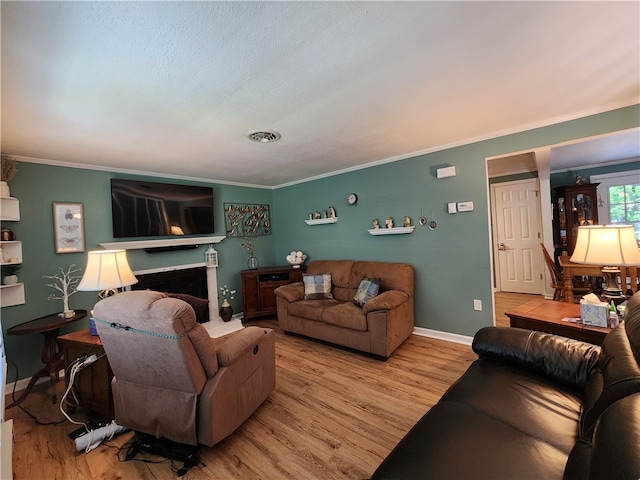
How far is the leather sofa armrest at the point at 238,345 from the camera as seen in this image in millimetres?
1737

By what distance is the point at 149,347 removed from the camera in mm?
1566

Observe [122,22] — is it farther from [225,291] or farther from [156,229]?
[225,291]

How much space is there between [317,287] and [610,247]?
111 inches

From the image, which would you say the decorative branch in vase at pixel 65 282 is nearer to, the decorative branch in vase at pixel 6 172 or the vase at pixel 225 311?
the decorative branch in vase at pixel 6 172

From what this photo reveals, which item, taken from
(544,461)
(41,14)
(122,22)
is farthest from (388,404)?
(41,14)

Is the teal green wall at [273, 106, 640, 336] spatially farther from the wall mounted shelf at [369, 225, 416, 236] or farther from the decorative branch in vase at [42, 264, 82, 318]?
the decorative branch in vase at [42, 264, 82, 318]

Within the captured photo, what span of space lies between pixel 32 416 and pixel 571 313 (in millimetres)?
4350

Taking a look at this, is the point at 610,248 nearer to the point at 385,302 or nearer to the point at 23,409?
the point at 385,302

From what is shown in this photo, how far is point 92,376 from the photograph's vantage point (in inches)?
80.3

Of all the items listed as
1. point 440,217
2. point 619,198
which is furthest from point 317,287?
point 619,198

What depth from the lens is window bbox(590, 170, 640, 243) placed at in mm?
4617

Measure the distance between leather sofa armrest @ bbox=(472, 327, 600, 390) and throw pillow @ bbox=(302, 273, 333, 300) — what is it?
2.12 m

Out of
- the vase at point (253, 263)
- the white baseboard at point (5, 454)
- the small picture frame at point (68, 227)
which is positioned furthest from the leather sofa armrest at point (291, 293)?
the white baseboard at point (5, 454)

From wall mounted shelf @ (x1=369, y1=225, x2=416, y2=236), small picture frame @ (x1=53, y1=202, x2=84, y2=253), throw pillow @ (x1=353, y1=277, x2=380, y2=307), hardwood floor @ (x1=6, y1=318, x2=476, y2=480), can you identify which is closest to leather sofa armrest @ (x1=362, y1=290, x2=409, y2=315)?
throw pillow @ (x1=353, y1=277, x2=380, y2=307)
